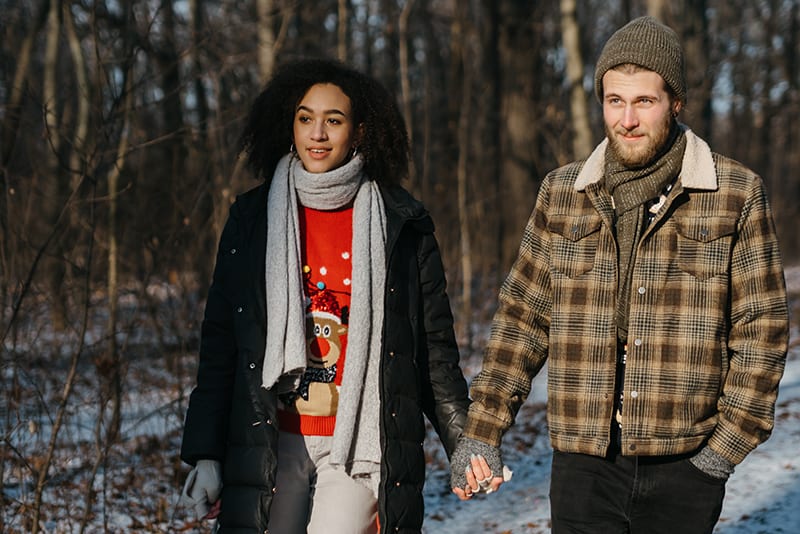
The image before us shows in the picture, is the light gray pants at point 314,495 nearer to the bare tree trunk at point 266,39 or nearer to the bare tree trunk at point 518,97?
the bare tree trunk at point 266,39

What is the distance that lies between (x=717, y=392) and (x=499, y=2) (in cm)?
1573

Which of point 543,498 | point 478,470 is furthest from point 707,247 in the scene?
point 543,498

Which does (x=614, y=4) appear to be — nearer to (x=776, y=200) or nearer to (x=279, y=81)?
(x=776, y=200)

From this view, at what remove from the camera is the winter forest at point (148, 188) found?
17.0 feet

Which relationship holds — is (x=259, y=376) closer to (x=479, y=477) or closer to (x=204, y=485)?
(x=204, y=485)

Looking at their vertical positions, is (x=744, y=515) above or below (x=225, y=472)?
below

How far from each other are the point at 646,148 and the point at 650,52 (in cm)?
27

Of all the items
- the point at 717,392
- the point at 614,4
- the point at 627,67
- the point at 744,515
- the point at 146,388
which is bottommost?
the point at 744,515

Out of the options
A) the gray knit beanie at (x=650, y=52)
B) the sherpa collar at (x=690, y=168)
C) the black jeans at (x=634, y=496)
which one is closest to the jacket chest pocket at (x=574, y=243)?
the sherpa collar at (x=690, y=168)

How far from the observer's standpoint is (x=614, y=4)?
36594 mm

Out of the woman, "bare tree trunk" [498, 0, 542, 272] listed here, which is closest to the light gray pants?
the woman

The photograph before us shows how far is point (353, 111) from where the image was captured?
11.6 ft

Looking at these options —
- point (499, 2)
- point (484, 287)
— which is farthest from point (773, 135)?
point (484, 287)

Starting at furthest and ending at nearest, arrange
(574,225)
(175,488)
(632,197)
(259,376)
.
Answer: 1. (175,488)
2. (259,376)
3. (574,225)
4. (632,197)
